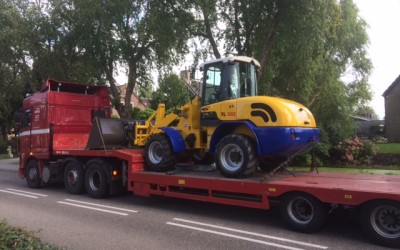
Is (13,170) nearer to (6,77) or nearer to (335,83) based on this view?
(6,77)

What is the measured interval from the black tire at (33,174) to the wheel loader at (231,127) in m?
5.31

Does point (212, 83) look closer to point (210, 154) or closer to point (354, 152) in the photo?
point (210, 154)

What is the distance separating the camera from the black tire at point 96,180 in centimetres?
1167

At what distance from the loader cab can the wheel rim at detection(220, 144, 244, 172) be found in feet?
3.89

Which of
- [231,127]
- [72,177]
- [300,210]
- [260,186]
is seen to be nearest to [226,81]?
[231,127]

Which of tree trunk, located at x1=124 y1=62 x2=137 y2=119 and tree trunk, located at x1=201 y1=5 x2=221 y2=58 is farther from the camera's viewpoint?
tree trunk, located at x1=124 y1=62 x2=137 y2=119

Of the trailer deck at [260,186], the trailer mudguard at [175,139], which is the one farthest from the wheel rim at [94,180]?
the trailer mudguard at [175,139]

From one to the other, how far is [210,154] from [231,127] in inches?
66.9

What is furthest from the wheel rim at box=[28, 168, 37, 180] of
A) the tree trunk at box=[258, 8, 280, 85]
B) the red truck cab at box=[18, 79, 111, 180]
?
the tree trunk at box=[258, 8, 280, 85]

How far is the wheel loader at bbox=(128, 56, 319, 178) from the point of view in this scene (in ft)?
28.0

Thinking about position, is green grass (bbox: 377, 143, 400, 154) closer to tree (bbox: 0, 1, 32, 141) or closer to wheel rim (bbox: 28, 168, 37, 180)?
wheel rim (bbox: 28, 168, 37, 180)

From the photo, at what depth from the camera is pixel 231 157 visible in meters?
9.03

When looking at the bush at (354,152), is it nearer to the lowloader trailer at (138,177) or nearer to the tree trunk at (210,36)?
the tree trunk at (210,36)

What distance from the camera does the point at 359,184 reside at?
743 cm
